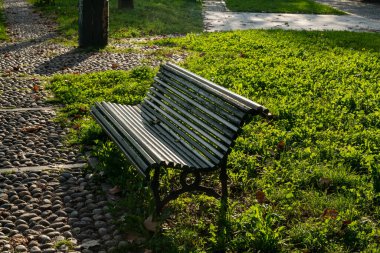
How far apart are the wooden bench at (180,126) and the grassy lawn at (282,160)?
275 millimetres

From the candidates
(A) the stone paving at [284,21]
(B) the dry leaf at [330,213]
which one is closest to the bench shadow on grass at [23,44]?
(A) the stone paving at [284,21]

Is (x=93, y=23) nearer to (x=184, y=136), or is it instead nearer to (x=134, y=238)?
(x=184, y=136)

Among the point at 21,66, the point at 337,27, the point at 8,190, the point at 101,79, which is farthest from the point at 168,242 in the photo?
the point at 337,27

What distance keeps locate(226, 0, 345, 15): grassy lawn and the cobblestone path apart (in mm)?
11263

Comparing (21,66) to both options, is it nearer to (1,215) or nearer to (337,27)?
(1,215)

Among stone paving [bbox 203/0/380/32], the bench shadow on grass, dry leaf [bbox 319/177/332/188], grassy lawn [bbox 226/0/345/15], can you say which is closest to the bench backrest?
dry leaf [bbox 319/177/332/188]

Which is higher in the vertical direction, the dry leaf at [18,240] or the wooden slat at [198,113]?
the wooden slat at [198,113]

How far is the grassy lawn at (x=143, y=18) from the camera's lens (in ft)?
45.0

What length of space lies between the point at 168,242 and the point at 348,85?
17.0ft

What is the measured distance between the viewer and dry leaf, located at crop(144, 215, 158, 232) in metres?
3.94

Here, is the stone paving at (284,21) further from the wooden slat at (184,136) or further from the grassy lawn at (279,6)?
the wooden slat at (184,136)

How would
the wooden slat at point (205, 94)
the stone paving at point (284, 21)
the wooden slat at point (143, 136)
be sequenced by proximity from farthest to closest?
the stone paving at point (284, 21), the wooden slat at point (205, 94), the wooden slat at point (143, 136)

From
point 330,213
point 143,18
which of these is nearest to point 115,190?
point 330,213

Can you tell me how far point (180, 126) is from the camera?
4742 millimetres
